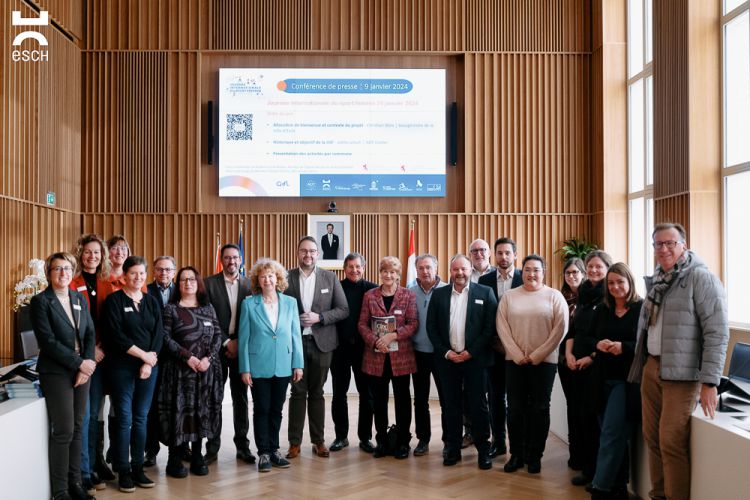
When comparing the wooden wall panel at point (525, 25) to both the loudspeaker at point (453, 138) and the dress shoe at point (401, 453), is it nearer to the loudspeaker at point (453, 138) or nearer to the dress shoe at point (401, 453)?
the loudspeaker at point (453, 138)

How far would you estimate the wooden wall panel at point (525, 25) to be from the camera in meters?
9.20

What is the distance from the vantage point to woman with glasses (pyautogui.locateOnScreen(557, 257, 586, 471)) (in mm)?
4797

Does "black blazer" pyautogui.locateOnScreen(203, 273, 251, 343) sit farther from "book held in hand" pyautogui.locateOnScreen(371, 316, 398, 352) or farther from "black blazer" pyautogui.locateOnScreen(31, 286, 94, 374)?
"black blazer" pyautogui.locateOnScreen(31, 286, 94, 374)

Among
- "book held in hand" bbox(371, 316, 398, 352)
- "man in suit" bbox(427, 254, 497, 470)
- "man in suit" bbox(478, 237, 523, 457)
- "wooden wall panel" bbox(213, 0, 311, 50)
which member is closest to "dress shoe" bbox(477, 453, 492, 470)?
"man in suit" bbox(427, 254, 497, 470)

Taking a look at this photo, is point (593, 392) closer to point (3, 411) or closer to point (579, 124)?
point (3, 411)

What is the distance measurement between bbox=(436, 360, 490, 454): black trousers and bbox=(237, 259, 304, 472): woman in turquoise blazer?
1.09m

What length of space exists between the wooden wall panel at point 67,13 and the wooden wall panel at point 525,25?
17.1 feet

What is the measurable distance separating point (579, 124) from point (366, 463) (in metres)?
6.07

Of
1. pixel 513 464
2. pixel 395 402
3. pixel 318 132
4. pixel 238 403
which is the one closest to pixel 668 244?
pixel 513 464

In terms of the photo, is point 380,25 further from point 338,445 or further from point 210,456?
point 210,456

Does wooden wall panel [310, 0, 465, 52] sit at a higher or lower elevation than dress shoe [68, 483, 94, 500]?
higher

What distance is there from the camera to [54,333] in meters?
3.85

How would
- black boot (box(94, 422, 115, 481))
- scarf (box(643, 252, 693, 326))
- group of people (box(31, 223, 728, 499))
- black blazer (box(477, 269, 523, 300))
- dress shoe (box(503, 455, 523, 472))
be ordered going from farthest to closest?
black blazer (box(477, 269, 523, 300)), dress shoe (box(503, 455, 523, 472)), black boot (box(94, 422, 115, 481)), group of people (box(31, 223, 728, 499)), scarf (box(643, 252, 693, 326))

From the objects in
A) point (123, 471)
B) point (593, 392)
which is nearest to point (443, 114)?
point (593, 392)
